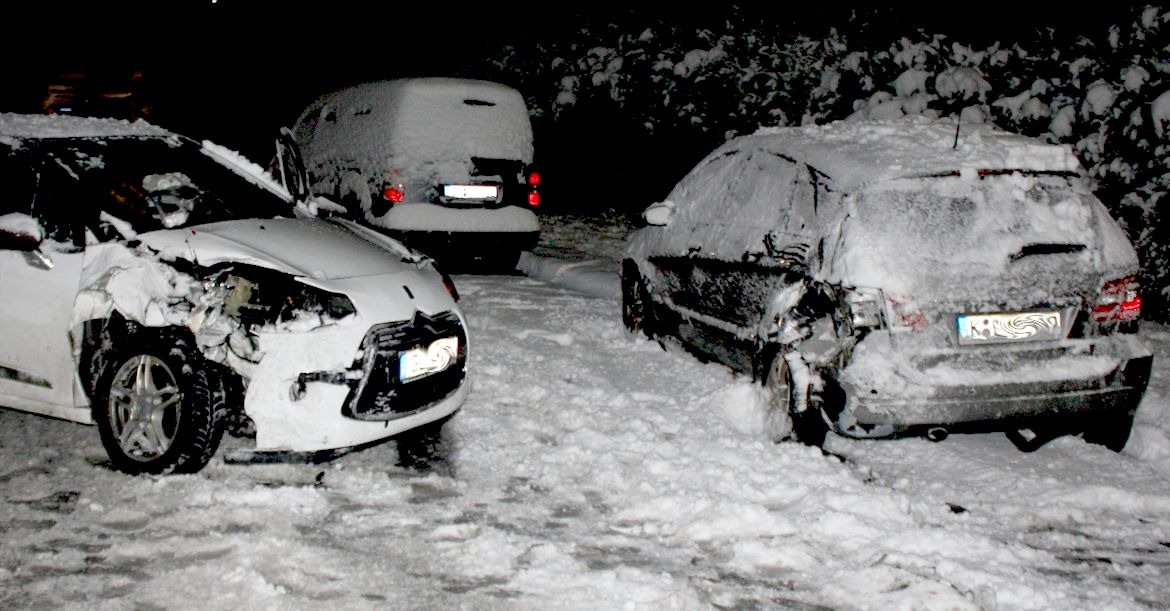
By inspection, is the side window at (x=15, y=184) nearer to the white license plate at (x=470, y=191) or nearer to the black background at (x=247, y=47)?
the white license plate at (x=470, y=191)

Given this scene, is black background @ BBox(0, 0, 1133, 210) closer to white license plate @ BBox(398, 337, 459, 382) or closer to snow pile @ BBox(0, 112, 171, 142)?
snow pile @ BBox(0, 112, 171, 142)

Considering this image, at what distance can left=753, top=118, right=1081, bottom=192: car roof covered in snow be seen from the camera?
16.2 feet

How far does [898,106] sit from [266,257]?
25.3ft

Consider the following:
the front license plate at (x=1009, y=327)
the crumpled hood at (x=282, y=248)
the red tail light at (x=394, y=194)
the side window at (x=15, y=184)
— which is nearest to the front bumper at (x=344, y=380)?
the crumpled hood at (x=282, y=248)

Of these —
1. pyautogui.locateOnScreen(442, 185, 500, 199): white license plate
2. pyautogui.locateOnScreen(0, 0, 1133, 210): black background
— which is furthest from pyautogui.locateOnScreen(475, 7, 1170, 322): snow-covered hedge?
pyautogui.locateOnScreen(442, 185, 500, 199): white license plate

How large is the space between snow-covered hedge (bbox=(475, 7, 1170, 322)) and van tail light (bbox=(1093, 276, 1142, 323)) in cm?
439

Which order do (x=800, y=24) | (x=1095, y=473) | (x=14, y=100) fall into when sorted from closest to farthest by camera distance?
1. (x=1095, y=473)
2. (x=800, y=24)
3. (x=14, y=100)

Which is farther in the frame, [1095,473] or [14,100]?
[14,100]

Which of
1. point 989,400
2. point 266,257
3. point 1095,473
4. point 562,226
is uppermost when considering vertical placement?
point 266,257

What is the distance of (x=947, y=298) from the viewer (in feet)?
15.1

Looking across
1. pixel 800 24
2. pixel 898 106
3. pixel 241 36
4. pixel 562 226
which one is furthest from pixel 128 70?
pixel 898 106

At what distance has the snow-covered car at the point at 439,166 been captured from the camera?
9.57 metres

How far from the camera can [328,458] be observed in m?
4.39

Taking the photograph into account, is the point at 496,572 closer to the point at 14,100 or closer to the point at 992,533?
the point at 992,533
